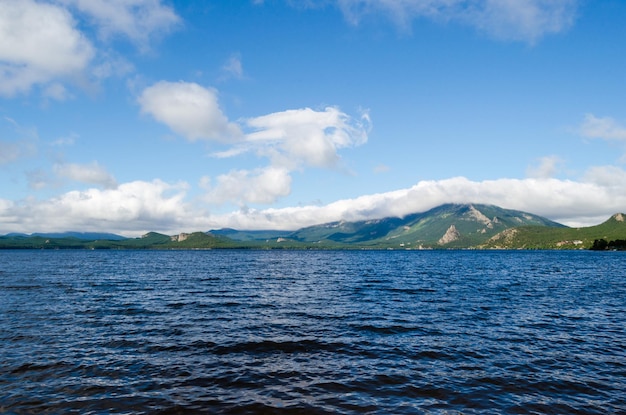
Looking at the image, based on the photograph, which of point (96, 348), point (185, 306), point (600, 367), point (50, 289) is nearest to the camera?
point (600, 367)

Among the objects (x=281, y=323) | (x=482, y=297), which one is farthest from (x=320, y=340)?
(x=482, y=297)

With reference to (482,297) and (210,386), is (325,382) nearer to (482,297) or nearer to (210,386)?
(210,386)

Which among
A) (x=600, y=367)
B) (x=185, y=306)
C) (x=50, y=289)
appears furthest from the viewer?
(x=50, y=289)

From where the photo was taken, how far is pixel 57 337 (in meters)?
32.5

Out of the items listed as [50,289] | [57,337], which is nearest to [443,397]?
[57,337]

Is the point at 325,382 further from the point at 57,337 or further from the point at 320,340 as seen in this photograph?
the point at 57,337

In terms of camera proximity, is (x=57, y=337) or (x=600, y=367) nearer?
(x=600, y=367)

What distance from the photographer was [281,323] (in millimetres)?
38219

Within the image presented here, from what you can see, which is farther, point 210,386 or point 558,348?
point 558,348

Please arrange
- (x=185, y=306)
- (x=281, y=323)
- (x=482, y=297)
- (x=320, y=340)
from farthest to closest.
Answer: (x=482, y=297), (x=185, y=306), (x=281, y=323), (x=320, y=340)

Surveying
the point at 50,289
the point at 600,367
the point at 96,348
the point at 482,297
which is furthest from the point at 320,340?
the point at 50,289

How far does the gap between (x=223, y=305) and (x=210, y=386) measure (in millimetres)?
29140

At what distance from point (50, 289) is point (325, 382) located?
6619 cm

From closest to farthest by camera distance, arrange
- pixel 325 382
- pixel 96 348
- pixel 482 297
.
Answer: pixel 325 382
pixel 96 348
pixel 482 297
